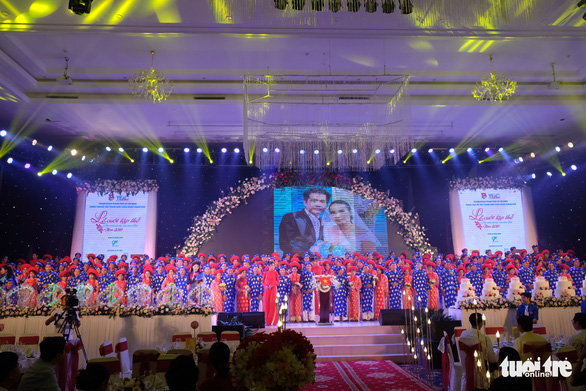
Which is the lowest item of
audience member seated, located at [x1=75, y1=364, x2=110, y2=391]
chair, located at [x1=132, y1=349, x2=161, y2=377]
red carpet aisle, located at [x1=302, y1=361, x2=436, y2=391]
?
red carpet aisle, located at [x1=302, y1=361, x2=436, y2=391]

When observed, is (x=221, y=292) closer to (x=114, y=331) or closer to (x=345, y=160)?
(x=114, y=331)

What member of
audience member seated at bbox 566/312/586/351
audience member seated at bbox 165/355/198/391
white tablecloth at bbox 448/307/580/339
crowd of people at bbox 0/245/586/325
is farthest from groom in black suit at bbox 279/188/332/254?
audience member seated at bbox 165/355/198/391

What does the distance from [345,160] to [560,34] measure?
4.80 meters

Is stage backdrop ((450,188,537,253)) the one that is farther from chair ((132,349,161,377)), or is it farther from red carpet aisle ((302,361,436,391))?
chair ((132,349,161,377))

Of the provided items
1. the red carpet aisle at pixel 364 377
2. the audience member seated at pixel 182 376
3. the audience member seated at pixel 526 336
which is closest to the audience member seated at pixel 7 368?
the audience member seated at pixel 182 376

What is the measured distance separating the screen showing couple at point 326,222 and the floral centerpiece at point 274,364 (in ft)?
35.9

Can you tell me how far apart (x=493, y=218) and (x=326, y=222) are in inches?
196

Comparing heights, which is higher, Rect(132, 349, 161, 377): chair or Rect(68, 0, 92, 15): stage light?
Rect(68, 0, 92, 15): stage light

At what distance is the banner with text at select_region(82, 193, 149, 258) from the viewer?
13328 mm

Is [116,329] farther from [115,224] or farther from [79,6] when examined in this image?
[115,224]

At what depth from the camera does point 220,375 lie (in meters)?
2.70

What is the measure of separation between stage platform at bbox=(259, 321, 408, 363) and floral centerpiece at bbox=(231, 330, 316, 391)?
6.20 m

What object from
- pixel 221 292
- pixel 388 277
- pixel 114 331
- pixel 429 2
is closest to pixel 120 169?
pixel 221 292

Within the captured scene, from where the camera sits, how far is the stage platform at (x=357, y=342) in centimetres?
861
